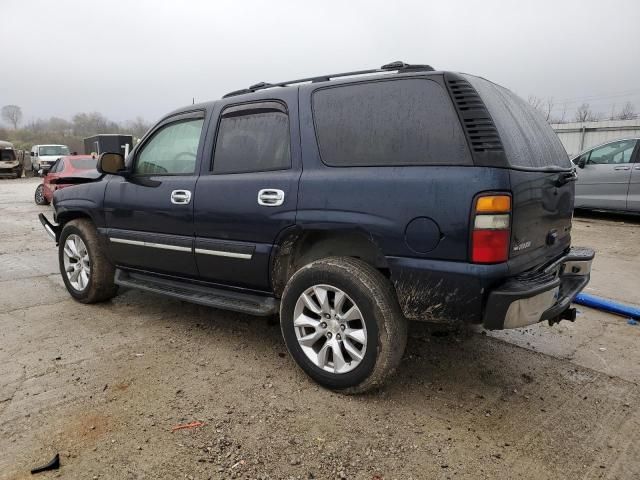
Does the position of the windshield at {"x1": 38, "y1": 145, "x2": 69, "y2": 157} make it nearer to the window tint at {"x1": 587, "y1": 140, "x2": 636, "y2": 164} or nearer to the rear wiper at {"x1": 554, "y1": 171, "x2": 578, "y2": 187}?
the window tint at {"x1": 587, "y1": 140, "x2": 636, "y2": 164}

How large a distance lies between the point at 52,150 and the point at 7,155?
7.10 ft

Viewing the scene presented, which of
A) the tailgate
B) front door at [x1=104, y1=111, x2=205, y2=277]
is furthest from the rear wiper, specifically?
front door at [x1=104, y1=111, x2=205, y2=277]

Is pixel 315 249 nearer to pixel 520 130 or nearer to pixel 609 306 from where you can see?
pixel 520 130

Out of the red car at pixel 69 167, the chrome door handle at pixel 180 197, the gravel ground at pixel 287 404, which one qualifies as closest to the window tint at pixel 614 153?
the gravel ground at pixel 287 404

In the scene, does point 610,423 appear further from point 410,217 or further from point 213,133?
point 213,133

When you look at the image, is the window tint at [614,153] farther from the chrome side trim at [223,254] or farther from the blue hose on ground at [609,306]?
the chrome side trim at [223,254]

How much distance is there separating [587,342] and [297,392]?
7.79ft

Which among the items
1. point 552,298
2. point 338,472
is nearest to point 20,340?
point 338,472

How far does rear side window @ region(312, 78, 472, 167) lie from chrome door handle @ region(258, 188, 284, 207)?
0.38 m

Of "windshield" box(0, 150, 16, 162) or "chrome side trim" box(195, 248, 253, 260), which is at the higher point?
"windshield" box(0, 150, 16, 162)

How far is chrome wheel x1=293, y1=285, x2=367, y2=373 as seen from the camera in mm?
2838

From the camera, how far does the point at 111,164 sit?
4.11m

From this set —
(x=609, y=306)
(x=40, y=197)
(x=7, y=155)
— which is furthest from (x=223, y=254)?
(x=7, y=155)

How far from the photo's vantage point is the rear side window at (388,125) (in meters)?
2.61
